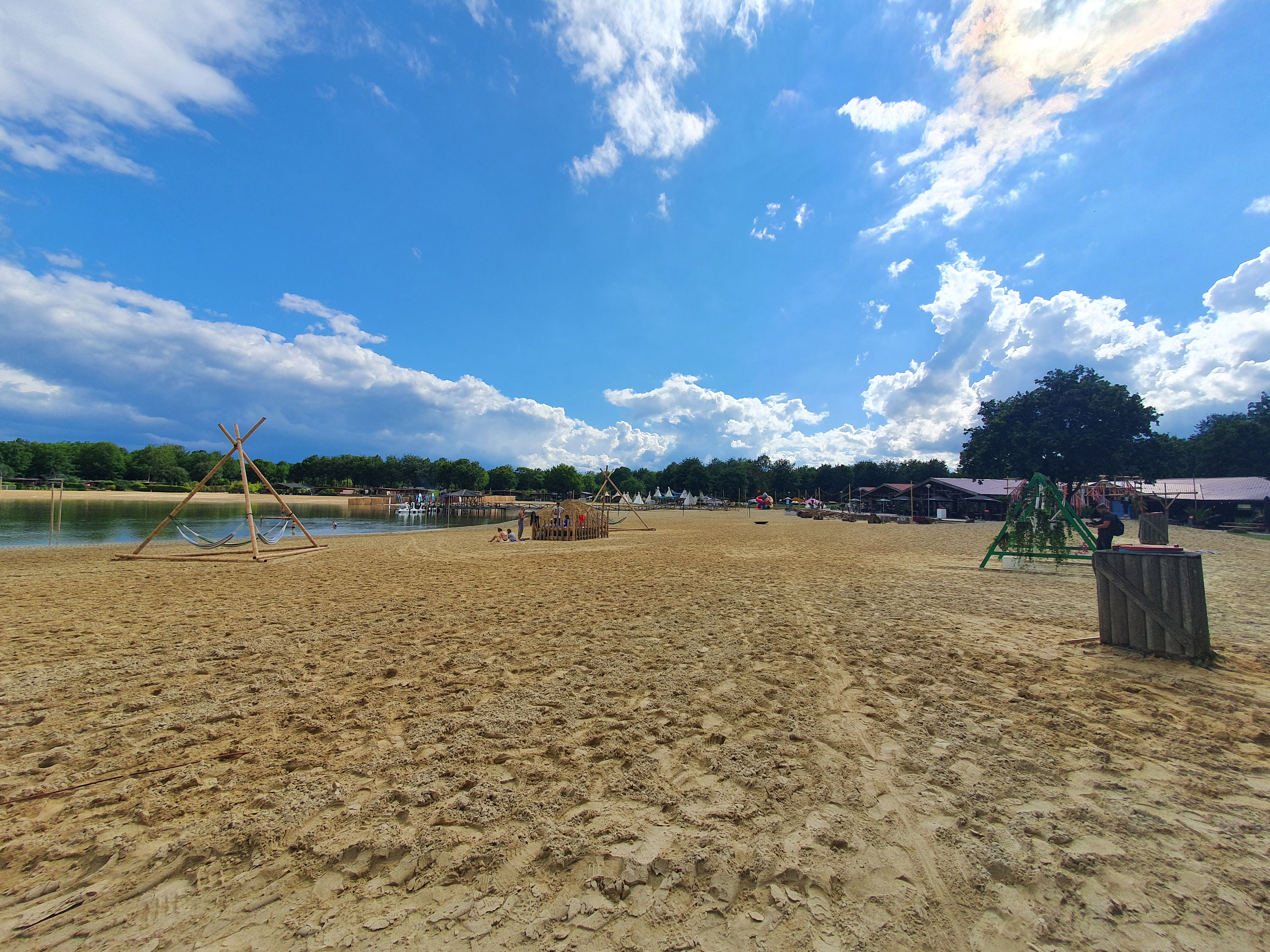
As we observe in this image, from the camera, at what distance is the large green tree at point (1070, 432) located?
40.4 m

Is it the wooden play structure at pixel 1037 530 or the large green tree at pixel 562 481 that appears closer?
the wooden play structure at pixel 1037 530

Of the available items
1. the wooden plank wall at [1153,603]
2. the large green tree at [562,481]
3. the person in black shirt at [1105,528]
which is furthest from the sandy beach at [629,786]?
the large green tree at [562,481]

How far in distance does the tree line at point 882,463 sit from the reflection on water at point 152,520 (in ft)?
126

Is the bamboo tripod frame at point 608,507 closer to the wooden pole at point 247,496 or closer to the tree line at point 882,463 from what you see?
the wooden pole at point 247,496

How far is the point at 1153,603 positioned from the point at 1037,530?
28.2 ft

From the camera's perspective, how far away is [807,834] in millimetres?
2736

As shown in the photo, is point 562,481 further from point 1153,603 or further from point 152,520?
point 1153,603

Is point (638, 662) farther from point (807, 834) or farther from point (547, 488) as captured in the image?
point (547, 488)

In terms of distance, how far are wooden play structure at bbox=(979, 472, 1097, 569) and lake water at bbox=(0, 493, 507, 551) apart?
94.0ft

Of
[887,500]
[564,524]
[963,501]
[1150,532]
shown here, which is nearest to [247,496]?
[564,524]

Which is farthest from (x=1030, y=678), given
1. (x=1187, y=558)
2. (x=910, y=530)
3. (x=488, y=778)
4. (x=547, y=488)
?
(x=547, y=488)

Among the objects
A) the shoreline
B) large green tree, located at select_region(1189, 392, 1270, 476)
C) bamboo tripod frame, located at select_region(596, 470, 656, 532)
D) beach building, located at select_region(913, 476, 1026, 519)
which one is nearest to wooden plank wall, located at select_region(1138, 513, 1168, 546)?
bamboo tripod frame, located at select_region(596, 470, 656, 532)

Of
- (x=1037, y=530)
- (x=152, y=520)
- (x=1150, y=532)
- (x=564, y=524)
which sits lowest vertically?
(x=152, y=520)

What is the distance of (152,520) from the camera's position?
33.2 metres
